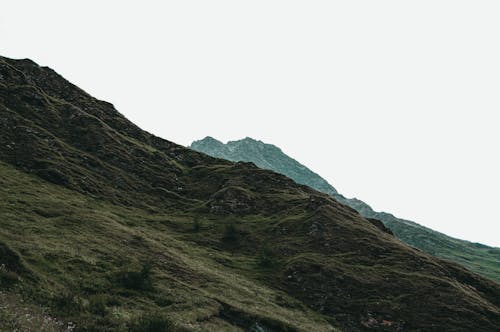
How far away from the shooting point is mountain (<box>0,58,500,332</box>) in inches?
1336

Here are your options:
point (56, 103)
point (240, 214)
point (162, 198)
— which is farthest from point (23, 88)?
point (240, 214)

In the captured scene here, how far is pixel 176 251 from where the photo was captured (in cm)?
6012

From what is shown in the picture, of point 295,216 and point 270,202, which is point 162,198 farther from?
point 295,216

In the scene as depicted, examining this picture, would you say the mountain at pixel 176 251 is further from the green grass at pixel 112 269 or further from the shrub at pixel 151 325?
the green grass at pixel 112 269

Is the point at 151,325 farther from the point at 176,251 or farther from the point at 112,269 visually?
the point at 176,251

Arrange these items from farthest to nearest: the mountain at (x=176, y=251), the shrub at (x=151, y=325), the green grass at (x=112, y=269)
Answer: the mountain at (x=176, y=251)
the green grass at (x=112, y=269)
the shrub at (x=151, y=325)

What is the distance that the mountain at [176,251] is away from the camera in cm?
3394

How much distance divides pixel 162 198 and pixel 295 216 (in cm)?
3367

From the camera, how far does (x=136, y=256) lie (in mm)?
49469

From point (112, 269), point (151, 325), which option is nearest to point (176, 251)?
point (112, 269)

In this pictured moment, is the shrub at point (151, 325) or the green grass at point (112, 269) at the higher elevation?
the shrub at point (151, 325)

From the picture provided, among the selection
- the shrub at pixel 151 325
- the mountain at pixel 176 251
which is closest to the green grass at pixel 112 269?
the mountain at pixel 176 251

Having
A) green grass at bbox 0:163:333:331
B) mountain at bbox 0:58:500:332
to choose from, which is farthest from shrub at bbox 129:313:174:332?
green grass at bbox 0:163:333:331

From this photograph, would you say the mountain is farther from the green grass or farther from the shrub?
the green grass
